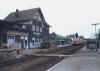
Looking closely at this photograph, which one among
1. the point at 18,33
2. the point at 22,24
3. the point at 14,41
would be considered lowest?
the point at 14,41

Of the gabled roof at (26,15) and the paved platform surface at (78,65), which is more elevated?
the gabled roof at (26,15)

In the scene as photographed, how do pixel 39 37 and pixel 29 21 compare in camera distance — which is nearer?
pixel 29 21

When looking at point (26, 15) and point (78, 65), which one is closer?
point (78, 65)

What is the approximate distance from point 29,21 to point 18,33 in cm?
597

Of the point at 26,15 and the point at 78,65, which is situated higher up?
the point at 26,15

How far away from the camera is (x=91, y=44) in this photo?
28578 mm

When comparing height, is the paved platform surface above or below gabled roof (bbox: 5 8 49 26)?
below

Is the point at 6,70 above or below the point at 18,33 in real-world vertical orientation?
below

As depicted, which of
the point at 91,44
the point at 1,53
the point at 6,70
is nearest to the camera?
the point at 6,70

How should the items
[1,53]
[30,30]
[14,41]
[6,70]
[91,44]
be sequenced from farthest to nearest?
[30,30] → [91,44] → [14,41] → [1,53] → [6,70]

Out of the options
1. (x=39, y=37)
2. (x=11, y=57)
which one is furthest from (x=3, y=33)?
(x=39, y=37)

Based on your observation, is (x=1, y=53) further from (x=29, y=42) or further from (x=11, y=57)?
(x=29, y=42)

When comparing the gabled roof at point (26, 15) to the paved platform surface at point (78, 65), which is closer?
the paved platform surface at point (78, 65)

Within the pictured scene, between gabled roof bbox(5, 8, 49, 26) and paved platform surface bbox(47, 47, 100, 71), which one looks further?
gabled roof bbox(5, 8, 49, 26)
